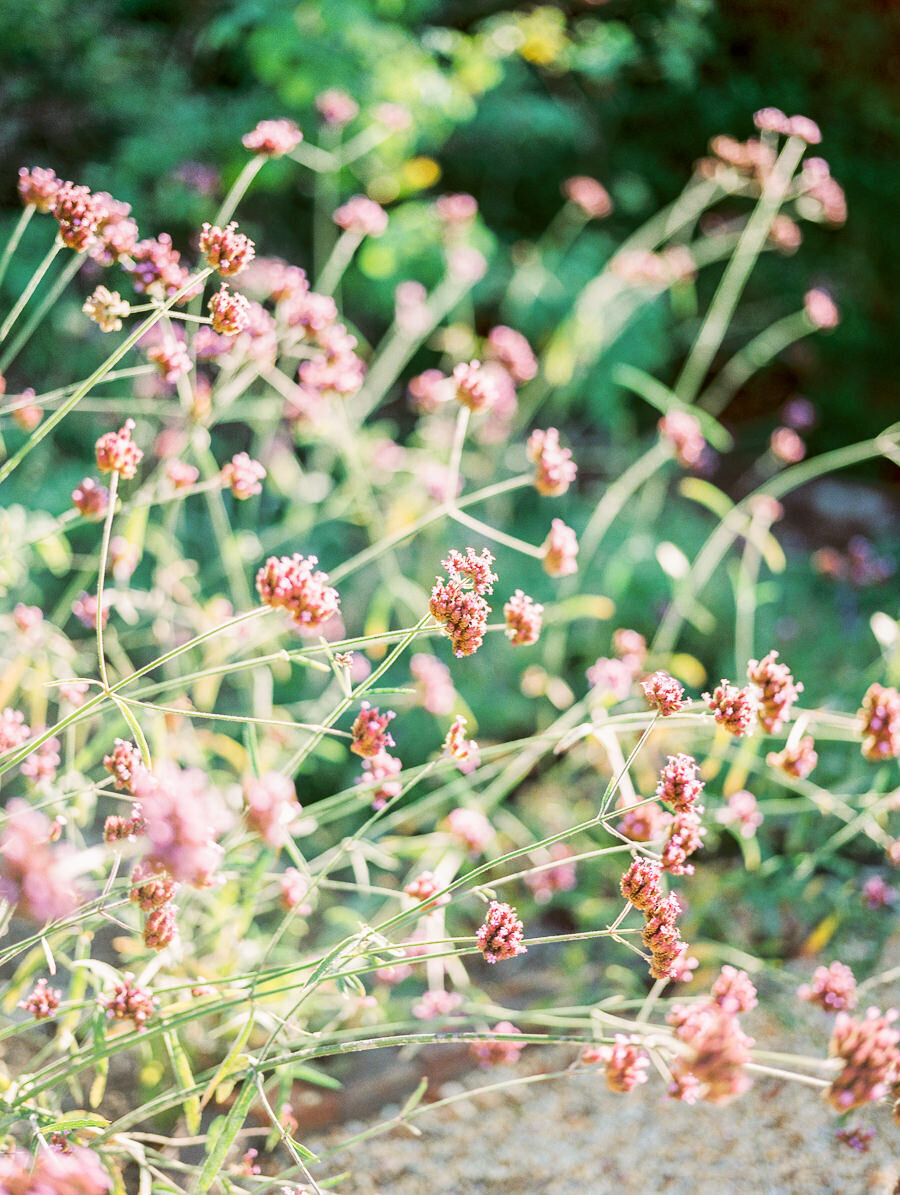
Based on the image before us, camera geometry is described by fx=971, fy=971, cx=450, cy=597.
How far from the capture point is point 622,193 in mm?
3945

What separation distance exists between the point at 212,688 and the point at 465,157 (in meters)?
2.86

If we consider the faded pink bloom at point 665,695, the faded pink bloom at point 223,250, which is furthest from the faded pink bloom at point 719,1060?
the faded pink bloom at point 223,250

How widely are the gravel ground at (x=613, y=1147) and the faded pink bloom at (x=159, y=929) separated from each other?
82 centimetres

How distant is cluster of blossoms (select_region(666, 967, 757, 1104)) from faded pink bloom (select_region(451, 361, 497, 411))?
875 millimetres

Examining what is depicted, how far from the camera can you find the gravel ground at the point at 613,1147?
5.60ft

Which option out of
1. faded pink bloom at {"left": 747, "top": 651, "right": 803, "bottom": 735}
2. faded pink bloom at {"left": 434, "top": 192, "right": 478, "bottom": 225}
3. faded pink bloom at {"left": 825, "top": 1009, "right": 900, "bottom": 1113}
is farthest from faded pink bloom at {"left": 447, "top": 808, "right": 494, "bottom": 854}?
faded pink bloom at {"left": 434, "top": 192, "right": 478, "bottom": 225}

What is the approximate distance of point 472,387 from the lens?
4.76ft

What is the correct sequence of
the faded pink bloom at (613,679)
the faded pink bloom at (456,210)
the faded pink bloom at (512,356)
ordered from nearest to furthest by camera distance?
the faded pink bloom at (613,679)
the faded pink bloom at (512,356)
the faded pink bloom at (456,210)

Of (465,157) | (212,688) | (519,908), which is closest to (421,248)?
(465,157)

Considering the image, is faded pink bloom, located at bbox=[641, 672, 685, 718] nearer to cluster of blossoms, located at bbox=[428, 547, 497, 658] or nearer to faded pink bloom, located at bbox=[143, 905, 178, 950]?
cluster of blossoms, located at bbox=[428, 547, 497, 658]

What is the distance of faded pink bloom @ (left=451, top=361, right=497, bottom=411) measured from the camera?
1446 millimetres

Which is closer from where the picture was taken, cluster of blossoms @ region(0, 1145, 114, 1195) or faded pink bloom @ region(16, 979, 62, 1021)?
cluster of blossoms @ region(0, 1145, 114, 1195)

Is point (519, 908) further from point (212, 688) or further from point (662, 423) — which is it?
point (662, 423)

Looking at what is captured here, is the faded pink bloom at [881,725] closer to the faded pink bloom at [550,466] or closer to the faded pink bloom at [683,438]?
the faded pink bloom at [550,466]
